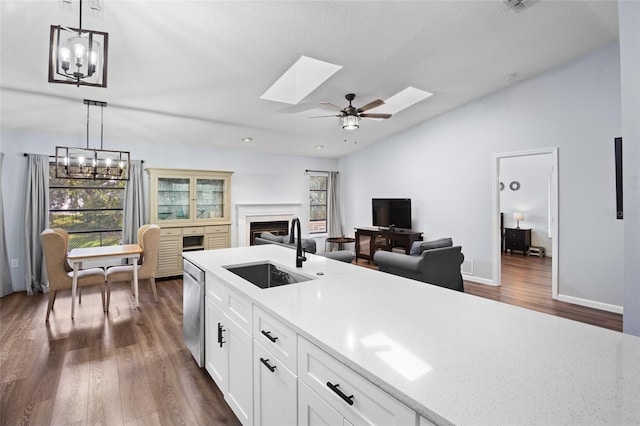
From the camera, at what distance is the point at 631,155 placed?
199 cm

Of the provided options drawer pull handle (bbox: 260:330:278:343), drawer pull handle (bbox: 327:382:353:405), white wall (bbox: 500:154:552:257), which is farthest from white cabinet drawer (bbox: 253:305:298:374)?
white wall (bbox: 500:154:552:257)

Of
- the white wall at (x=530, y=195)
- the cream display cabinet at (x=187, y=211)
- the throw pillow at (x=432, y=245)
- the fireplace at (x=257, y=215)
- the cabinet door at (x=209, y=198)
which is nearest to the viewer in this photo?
the throw pillow at (x=432, y=245)

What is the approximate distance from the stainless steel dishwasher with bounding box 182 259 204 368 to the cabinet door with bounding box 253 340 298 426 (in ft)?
3.19

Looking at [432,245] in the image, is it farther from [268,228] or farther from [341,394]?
[268,228]

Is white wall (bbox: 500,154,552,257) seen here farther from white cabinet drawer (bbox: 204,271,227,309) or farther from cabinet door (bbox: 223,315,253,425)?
cabinet door (bbox: 223,315,253,425)

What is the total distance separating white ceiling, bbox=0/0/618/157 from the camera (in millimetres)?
2396

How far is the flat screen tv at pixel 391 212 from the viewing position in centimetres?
612

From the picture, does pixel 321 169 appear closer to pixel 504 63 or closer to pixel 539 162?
pixel 504 63

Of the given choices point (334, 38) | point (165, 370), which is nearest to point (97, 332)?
point (165, 370)

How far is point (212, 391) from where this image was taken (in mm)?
2242

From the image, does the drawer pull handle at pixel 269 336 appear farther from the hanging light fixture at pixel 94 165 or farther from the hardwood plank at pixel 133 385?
the hanging light fixture at pixel 94 165

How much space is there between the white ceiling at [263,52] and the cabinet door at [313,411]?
2552mm

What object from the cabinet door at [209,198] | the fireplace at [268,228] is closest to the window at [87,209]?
the cabinet door at [209,198]

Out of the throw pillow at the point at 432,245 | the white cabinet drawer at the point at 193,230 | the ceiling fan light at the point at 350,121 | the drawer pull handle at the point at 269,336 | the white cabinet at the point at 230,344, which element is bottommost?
the white cabinet at the point at 230,344
